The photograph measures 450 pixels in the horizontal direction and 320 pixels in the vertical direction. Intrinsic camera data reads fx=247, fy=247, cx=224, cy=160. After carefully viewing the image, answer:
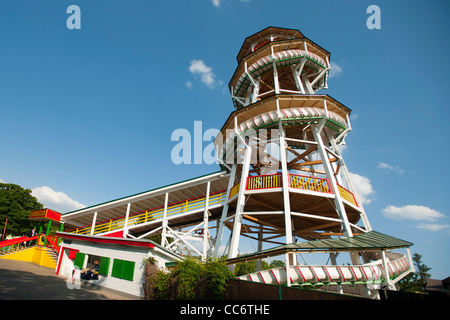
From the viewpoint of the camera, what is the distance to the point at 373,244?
9.22 m

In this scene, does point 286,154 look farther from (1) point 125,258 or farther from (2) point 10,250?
(2) point 10,250

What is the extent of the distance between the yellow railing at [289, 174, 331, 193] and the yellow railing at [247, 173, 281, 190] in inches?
28.3

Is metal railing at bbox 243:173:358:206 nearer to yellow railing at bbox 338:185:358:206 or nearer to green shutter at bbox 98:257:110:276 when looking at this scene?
yellow railing at bbox 338:185:358:206

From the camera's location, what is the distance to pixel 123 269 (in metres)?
13.4

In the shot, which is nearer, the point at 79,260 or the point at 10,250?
the point at 79,260

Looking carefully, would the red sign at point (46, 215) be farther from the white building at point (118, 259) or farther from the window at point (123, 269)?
the window at point (123, 269)

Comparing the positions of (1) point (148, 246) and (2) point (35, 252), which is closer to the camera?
(1) point (148, 246)

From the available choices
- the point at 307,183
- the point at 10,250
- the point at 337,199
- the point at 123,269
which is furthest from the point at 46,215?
the point at 337,199

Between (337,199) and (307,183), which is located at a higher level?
(307,183)

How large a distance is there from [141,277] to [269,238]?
357 inches

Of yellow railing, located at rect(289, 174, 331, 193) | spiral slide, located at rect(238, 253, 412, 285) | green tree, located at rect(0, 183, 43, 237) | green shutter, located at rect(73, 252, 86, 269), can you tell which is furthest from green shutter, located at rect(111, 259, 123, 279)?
green tree, located at rect(0, 183, 43, 237)

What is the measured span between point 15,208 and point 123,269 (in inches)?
1540
